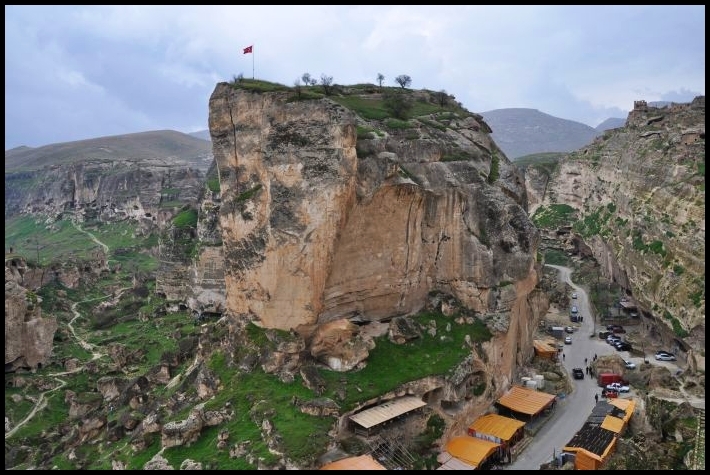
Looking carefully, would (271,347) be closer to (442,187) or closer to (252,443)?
(252,443)

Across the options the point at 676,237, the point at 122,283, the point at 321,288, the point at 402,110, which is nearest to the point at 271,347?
the point at 321,288

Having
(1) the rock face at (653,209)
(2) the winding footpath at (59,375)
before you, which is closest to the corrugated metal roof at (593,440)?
(1) the rock face at (653,209)

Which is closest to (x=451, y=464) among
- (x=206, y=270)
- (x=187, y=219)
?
(x=206, y=270)

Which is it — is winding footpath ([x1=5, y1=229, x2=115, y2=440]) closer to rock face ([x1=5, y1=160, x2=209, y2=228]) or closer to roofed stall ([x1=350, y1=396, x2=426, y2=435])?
roofed stall ([x1=350, y1=396, x2=426, y2=435])

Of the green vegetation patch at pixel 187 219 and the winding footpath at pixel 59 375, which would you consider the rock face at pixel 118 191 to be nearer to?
the green vegetation patch at pixel 187 219

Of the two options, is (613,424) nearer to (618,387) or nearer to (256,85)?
(618,387)

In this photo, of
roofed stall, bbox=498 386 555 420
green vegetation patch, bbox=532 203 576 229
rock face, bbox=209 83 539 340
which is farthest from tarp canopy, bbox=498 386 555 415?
green vegetation patch, bbox=532 203 576 229
